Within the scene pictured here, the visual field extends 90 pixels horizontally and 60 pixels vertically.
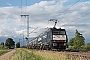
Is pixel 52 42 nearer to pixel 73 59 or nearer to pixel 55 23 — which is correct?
pixel 55 23

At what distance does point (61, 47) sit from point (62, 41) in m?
1.24

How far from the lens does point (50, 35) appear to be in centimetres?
4212

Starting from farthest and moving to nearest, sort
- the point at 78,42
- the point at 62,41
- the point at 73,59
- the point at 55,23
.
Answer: the point at 78,42
the point at 55,23
the point at 62,41
the point at 73,59

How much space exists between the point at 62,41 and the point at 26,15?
48225 millimetres

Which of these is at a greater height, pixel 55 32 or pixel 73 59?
pixel 55 32

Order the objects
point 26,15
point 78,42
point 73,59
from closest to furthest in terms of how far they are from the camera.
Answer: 1. point 73,59
2. point 78,42
3. point 26,15

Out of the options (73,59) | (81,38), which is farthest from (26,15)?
(73,59)

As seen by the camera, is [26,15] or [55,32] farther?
[26,15]

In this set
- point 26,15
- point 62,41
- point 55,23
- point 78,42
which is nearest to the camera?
point 62,41

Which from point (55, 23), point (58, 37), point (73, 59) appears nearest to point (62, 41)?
point (58, 37)

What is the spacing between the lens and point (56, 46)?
40.6 meters

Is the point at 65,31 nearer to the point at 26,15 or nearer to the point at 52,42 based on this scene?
the point at 52,42

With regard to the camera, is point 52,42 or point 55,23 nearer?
point 52,42

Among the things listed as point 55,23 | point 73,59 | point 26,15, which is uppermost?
point 26,15
